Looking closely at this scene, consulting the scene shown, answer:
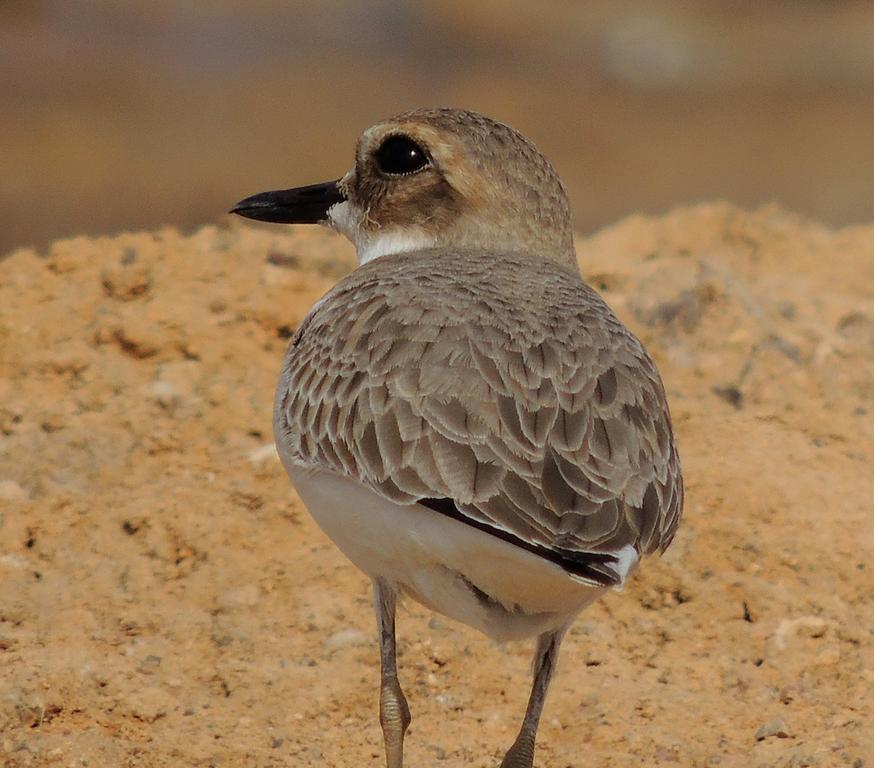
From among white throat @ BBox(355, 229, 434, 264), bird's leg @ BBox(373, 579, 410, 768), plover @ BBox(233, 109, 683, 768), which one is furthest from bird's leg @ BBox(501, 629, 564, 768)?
white throat @ BBox(355, 229, 434, 264)

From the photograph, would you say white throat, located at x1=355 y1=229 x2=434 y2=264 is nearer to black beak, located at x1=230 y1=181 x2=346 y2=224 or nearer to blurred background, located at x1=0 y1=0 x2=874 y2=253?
black beak, located at x1=230 y1=181 x2=346 y2=224

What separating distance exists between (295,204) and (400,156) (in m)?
0.72

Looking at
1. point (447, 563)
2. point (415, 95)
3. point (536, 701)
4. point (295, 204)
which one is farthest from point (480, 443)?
point (415, 95)

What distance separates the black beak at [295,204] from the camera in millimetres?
7105

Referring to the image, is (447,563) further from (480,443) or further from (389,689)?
(389,689)

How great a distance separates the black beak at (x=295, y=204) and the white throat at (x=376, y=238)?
0.25 ft

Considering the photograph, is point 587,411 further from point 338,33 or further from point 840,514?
point 338,33

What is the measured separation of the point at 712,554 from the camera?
23.2 feet

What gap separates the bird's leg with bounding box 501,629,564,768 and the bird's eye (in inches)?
85.3

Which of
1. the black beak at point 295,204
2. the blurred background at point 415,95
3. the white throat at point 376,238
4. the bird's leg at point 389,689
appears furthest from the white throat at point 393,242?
the blurred background at point 415,95

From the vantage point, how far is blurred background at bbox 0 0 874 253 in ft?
65.5

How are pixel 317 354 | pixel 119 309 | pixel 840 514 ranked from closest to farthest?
pixel 317 354 → pixel 840 514 → pixel 119 309

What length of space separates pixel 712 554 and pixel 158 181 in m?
14.5

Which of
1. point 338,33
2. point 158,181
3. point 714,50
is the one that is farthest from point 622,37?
point 158,181
